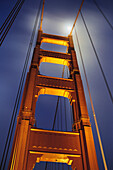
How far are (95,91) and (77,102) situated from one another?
8281mm

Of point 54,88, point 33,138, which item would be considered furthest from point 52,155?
point 54,88

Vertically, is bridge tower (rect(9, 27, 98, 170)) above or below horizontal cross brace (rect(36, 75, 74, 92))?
below

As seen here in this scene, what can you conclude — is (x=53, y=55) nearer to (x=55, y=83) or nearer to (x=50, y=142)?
(x=55, y=83)

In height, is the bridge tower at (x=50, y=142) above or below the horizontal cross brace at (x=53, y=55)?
below

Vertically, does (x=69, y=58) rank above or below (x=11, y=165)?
above

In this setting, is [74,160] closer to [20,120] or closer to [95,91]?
[20,120]

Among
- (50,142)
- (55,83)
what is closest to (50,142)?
(50,142)

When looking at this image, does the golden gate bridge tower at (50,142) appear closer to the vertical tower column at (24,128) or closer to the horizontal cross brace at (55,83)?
the vertical tower column at (24,128)

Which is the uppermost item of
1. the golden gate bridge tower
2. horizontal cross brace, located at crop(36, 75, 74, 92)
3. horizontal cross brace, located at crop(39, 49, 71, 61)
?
horizontal cross brace, located at crop(39, 49, 71, 61)

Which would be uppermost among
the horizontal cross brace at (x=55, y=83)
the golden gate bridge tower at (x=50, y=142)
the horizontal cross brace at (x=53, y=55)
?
the horizontal cross brace at (x=53, y=55)

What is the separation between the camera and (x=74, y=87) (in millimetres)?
7422

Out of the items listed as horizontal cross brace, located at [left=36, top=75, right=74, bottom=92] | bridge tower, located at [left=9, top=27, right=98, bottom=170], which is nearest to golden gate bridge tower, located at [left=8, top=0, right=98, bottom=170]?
bridge tower, located at [left=9, top=27, right=98, bottom=170]

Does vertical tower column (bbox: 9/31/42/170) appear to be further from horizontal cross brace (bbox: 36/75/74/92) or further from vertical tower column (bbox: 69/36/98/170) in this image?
vertical tower column (bbox: 69/36/98/170)

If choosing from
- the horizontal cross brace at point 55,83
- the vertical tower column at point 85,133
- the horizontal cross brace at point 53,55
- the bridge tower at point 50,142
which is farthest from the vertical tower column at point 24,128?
the horizontal cross brace at point 53,55
